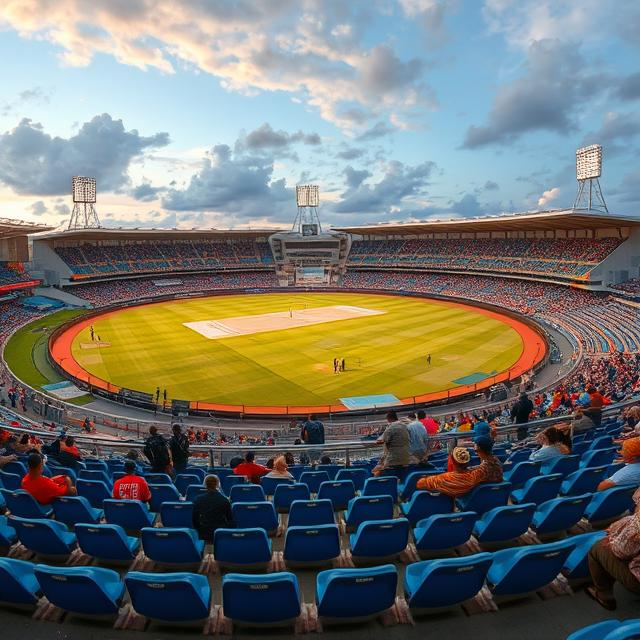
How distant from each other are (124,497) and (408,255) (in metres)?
88.9

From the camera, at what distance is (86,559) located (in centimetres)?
581

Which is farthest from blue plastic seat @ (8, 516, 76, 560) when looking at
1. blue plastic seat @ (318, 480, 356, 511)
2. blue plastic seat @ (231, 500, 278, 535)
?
blue plastic seat @ (318, 480, 356, 511)

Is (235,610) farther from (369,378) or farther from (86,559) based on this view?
(369,378)

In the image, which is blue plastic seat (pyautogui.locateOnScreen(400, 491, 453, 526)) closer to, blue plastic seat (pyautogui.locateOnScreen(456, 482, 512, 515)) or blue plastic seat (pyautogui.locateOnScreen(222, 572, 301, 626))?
blue plastic seat (pyautogui.locateOnScreen(456, 482, 512, 515))

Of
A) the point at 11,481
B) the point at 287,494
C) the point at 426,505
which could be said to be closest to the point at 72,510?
the point at 11,481

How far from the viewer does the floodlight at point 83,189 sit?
282ft

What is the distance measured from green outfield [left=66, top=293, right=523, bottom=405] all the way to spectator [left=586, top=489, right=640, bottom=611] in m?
25.0

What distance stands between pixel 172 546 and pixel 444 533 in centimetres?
314

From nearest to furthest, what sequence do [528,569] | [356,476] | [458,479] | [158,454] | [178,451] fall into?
1. [528,569]
2. [458,479]
3. [356,476]
4. [158,454]
5. [178,451]

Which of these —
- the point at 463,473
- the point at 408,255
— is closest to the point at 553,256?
the point at 408,255

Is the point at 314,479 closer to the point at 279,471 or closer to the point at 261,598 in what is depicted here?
the point at 279,471

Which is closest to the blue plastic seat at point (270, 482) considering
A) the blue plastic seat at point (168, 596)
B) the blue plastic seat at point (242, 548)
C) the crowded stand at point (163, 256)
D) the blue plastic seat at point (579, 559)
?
the blue plastic seat at point (242, 548)

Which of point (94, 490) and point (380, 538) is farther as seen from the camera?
point (94, 490)

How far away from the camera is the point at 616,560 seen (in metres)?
4.05
